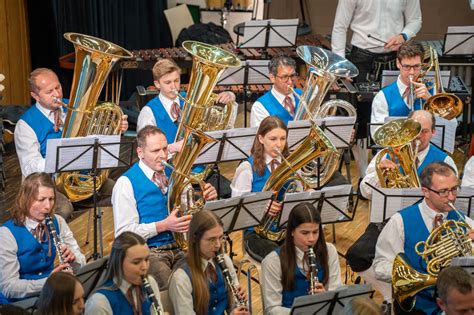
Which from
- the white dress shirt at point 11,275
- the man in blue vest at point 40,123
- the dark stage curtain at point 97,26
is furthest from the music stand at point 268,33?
the white dress shirt at point 11,275

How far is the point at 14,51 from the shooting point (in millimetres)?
9250

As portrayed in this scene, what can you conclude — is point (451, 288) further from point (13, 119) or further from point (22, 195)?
point (13, 119)

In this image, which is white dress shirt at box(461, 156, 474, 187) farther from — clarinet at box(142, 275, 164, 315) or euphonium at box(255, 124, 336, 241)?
clarinet at box(142, 275, 164, 315)

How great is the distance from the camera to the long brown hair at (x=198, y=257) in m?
4.46

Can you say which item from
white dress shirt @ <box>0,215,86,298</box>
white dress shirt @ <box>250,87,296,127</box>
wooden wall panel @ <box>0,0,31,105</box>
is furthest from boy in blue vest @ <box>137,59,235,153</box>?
wooden wall panel @ <box>0,0,31,105</box>

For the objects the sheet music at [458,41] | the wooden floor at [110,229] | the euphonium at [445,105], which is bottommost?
the wooden floor at [110,229]

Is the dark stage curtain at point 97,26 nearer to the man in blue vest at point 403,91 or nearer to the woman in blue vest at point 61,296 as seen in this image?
the man in blue vest at point 403,91

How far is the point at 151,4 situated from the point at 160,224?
6.36 m

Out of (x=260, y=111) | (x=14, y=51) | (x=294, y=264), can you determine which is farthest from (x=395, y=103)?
(x=14, y=51)

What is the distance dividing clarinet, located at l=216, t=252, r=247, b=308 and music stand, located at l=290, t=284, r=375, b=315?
40cm

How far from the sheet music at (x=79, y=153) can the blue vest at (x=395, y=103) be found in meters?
2.38

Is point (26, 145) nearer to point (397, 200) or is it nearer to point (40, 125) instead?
point (40, 125)

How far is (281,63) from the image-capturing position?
6746mm

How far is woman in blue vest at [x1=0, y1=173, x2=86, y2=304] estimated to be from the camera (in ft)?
15.1
